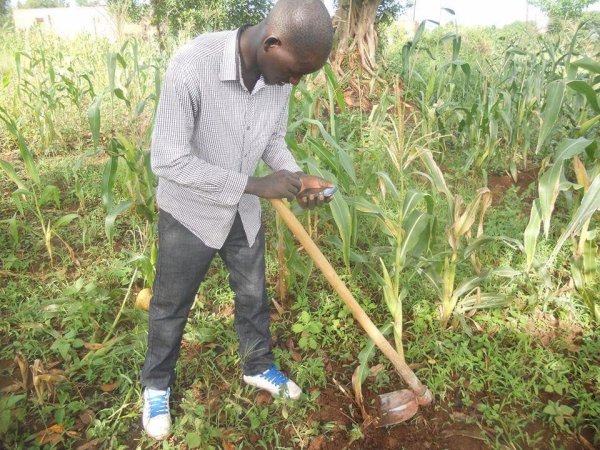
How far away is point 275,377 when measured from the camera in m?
1.79

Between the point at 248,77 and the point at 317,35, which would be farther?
the point at 248,77

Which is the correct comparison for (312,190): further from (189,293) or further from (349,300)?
(189,293)

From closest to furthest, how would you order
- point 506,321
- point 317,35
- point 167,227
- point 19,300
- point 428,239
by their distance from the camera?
point 317,35, point 167,227, point 428,239, point 506,321, point 19,300

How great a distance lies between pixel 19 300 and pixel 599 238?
326cm

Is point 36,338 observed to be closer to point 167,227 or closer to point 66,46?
point 167,227

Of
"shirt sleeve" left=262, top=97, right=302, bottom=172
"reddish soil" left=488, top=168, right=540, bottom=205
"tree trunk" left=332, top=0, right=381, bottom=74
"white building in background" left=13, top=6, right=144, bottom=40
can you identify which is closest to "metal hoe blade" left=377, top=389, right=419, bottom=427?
"shirt sleeve" left=262, top=97, right=302, bottom=172

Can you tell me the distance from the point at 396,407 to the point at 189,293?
89cm

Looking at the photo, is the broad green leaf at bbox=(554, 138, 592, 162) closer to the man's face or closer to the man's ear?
the man's face

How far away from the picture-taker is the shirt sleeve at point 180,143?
1.21m

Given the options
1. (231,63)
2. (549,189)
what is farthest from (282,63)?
(549,189)

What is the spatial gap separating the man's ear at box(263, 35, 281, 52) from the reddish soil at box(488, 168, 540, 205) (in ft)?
8.50

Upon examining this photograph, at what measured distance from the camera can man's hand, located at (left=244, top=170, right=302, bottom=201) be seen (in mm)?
1287

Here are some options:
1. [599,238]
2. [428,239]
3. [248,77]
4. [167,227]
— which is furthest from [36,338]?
[599,238]

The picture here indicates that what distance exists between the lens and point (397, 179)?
329 centimetres
